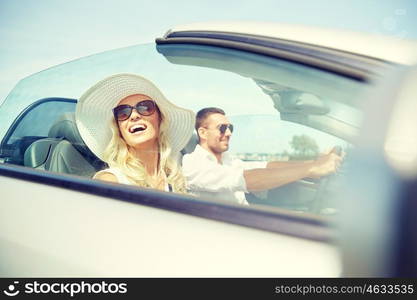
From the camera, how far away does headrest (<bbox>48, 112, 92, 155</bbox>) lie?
1977mm

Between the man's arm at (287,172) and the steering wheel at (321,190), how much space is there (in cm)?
1

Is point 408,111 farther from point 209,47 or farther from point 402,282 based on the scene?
point 209,47

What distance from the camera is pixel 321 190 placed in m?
1.22

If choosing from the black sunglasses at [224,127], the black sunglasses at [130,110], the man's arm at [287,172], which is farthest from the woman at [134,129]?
the man's arm at [287,172]

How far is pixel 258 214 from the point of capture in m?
1.14

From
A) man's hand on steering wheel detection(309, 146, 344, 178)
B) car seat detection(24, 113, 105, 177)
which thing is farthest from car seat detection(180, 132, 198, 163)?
man's hand on steering wheel detection(309, 146, 344, 178)

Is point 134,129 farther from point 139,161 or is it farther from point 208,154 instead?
point 208,154

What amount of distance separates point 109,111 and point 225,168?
796 millimetres

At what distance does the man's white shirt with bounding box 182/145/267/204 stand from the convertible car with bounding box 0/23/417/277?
0.20 feet

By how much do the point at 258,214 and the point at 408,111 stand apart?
18.4 inches

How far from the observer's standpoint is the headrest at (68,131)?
198 cm

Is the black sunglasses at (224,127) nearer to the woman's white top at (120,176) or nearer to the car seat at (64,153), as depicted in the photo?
the woman's white top at (120,176)

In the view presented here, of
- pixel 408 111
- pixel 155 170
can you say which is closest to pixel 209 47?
pixel 155 170

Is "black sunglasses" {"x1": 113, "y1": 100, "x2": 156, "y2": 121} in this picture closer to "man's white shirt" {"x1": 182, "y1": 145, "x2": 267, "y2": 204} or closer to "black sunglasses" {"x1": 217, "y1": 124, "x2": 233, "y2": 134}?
"man's white shirt" {"x1": 182, "y1": 145, "x2": 267, "y2": 204}
